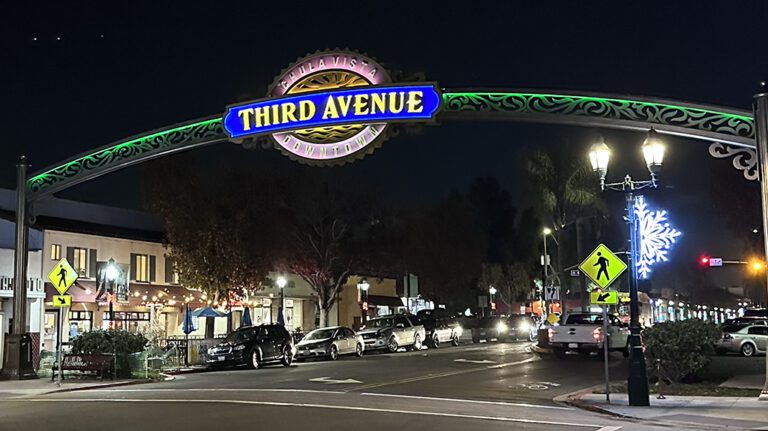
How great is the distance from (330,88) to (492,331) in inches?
1403

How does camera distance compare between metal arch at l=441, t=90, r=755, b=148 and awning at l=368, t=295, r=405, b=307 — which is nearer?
metal arch at l=441, t=90, r=755, b=148

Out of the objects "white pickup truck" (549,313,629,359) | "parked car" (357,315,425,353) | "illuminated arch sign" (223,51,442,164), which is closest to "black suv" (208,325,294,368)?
"parked car" (357,315,425,353)

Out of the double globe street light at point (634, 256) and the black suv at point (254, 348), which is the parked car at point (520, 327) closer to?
the black suv at point (254, 348)

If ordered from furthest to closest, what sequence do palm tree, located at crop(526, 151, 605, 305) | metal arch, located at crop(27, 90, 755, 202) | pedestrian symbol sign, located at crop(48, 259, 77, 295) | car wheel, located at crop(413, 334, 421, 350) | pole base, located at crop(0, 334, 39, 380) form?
palm tree, located at crop(526, 151, 605, 305) < car wheel, located at crop(413, 334, 421, 350) < pole base, located at crop(0, 334, 39, 380) < pedestrian symbol sign, located at crop(48, 259, 77, 295) < metal arch, located at crop(27, 90, 755, 202)

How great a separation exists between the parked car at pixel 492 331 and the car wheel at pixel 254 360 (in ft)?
80.3

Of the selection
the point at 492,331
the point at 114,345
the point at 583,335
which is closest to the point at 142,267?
the point at 114,345

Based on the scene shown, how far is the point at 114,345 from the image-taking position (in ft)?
81.8

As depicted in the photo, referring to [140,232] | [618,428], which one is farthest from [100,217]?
[618,428]

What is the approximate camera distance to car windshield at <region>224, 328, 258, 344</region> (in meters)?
30.5

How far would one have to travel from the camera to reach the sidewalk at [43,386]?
2091 centimetres

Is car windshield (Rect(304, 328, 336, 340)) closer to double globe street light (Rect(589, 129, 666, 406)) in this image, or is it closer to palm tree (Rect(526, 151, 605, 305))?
palm tree (Rect(526, 151, 605, 305))

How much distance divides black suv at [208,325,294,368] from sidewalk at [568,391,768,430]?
14.7m

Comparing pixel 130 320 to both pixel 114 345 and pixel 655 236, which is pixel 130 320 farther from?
pixel 655 236

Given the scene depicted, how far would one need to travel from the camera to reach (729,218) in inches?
1971
